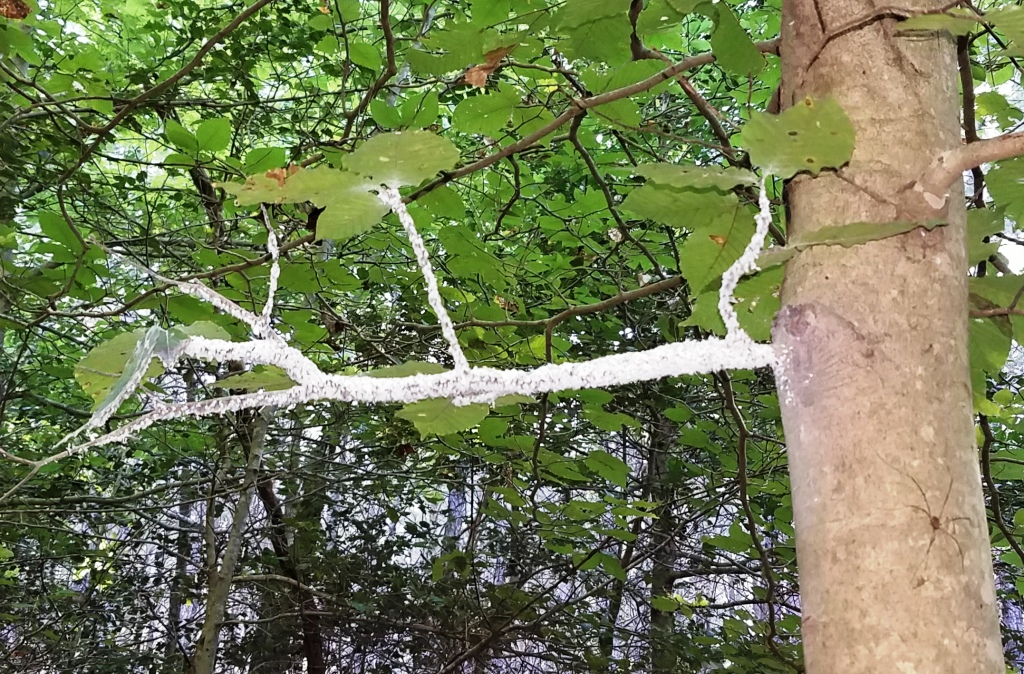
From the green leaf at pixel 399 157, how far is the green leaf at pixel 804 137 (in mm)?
215

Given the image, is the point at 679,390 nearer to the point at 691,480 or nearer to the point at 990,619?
the point at 691,480

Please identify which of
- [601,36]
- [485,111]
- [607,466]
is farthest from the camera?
[607,466]

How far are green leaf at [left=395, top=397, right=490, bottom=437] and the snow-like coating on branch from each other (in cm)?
8

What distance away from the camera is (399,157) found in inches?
19.8

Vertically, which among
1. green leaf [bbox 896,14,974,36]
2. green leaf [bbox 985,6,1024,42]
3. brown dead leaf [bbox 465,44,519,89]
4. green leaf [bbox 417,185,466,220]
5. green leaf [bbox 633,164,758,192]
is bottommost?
green leaf [bbox 633,164,758,192]

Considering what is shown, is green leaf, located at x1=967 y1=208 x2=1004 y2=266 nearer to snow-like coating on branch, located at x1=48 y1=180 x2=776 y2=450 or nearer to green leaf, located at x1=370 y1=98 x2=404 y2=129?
snow-like coating on branch, located at x1=48 y1=180 x2=776 y2=450

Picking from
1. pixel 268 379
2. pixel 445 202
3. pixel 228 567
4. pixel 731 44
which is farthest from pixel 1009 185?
pixel 228 567

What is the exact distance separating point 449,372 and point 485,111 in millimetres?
739

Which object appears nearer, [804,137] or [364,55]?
[804,137]

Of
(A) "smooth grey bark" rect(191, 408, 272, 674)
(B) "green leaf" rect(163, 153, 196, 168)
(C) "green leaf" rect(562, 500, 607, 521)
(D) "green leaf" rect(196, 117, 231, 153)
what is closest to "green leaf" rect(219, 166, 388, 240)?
(D) "green leaf" rect(196, 117, 231, 153)

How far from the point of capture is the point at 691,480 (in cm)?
335

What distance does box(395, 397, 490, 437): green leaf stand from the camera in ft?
1.87

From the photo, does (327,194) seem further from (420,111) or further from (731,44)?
(420,111)

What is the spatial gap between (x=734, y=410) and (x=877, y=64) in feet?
1.97
